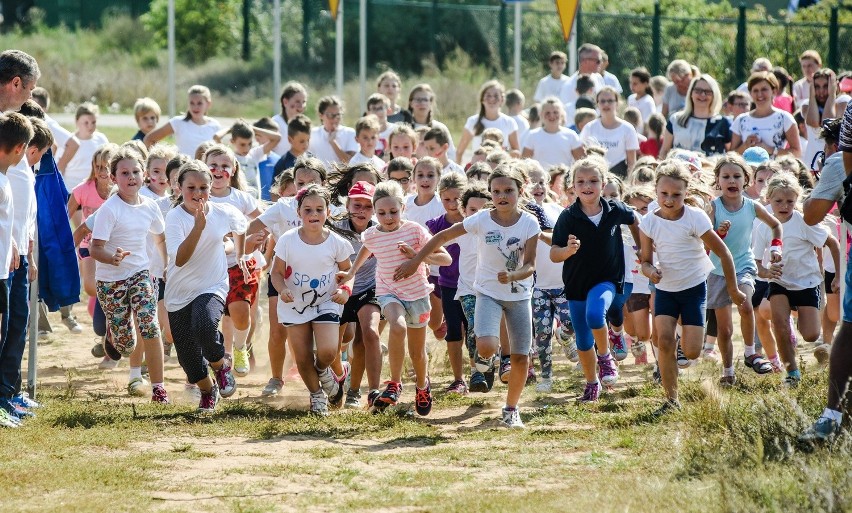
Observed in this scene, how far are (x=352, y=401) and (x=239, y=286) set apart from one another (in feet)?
4.58

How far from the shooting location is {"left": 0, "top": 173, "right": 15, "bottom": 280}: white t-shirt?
7.89 metres

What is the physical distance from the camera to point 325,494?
6828 mm

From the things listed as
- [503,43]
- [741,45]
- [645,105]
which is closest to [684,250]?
[645,105]

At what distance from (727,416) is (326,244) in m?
3.03

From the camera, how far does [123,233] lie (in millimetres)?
9539

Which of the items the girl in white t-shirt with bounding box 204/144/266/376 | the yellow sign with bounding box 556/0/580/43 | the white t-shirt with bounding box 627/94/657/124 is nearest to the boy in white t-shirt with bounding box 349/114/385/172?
the girl in white t-shirt with bounding box 204/144/266/376

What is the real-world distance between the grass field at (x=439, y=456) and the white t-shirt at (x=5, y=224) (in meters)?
1.04

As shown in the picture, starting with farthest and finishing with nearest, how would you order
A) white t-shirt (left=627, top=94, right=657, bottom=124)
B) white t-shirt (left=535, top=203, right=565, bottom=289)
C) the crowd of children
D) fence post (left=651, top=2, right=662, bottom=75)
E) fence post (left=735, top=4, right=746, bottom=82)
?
fence post (left=651, top=2, right=662, bottom=75) < fence post (left=735, top=4, right=746, bottom=82) < white t-shirt (left=627, top=94, right=657, bottom=124) < white t-shirt (left=535, top=203, right=565, bottom=289) < the crowd of children

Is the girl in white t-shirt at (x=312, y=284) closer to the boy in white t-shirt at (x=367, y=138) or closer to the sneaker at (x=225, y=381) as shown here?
the sneaker at (x=225, y=381)

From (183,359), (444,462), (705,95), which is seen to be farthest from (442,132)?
(444,462)

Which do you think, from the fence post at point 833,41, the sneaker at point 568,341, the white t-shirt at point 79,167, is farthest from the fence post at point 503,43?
the sneaker at point 568,341

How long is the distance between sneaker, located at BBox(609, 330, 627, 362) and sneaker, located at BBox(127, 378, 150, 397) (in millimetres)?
3690

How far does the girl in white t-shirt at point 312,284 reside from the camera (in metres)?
9.11

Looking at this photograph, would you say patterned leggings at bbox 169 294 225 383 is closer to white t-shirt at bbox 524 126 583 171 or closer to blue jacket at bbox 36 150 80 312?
blue jacket at bbox 36 150 80 312
